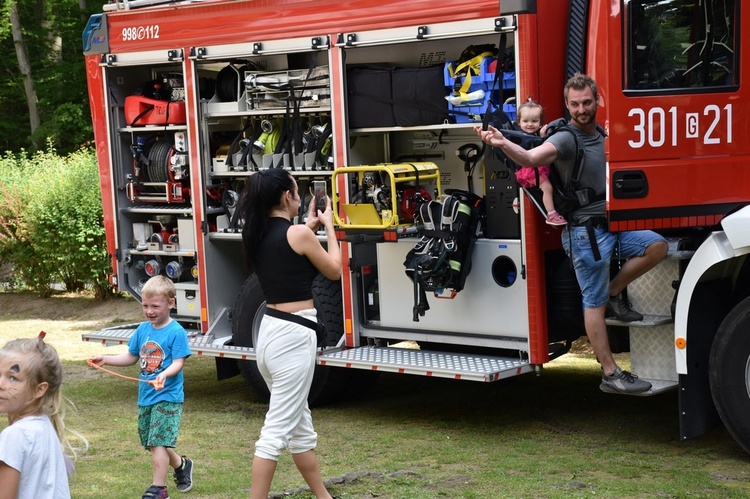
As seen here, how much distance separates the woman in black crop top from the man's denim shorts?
5.62 feet

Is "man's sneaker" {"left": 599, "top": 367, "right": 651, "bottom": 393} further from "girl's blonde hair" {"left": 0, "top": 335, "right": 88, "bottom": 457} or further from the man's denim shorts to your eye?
"girl's blonde hair" {"left": 0, "top": 335, "right": 88, "bottom": 457}

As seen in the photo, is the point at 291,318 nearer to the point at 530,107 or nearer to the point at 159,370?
the point at 159,370

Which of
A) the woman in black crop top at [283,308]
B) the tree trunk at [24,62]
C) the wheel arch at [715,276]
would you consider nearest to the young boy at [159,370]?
the woman in black crop top at [283,308]

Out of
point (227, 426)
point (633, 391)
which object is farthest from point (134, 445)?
point (633, 391)

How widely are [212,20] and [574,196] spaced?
11.6ft

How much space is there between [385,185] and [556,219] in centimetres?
160

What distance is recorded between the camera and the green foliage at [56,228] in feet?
50.0

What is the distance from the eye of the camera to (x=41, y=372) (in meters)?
3.57

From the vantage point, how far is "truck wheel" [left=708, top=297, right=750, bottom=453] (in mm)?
6531

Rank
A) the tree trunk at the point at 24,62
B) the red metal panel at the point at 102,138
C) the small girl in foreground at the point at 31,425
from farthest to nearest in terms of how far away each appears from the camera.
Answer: the tree trunk at the point at 24,62 < the red metal panel at the point at 102,138 < the small girl in foreground at the point at 31,425

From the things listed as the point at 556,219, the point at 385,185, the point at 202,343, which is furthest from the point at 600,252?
the point at 202,343

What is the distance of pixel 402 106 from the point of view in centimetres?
801

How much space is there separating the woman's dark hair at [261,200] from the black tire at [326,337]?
2.81 m

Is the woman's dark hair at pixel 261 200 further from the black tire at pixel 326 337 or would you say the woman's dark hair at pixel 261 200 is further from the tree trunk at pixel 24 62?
the tree trunk at pixel 24 62
